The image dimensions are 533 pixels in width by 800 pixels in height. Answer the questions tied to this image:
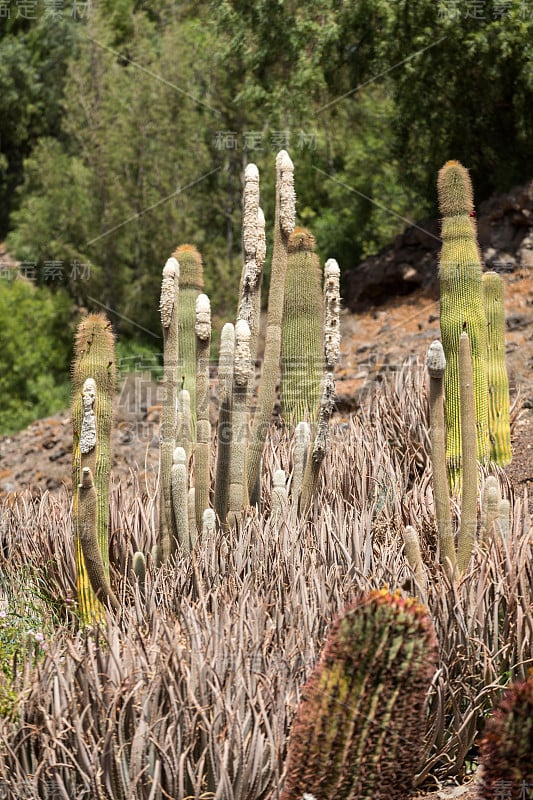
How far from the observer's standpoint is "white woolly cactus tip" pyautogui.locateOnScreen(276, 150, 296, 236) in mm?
3889

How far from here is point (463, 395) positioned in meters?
3.38

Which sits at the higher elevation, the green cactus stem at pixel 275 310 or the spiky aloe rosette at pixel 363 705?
the green cactus stem at pixel 275 310

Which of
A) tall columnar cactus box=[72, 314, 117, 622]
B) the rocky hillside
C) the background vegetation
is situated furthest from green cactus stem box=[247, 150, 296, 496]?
the background vegetation

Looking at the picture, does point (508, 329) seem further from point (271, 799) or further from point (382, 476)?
point (271, 799)

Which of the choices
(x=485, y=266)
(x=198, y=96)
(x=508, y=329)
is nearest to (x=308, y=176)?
(x=198, y=96)

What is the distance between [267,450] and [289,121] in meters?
9.70

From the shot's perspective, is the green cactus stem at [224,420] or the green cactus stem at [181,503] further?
the green cactus stem at [224,420]

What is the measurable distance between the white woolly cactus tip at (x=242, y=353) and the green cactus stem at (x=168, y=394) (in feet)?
0.92

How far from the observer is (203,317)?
12.2 ft

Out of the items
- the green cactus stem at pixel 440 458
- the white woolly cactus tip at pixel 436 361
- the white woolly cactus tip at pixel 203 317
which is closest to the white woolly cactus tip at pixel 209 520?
the white woolly cactus tip at pixel 203 317

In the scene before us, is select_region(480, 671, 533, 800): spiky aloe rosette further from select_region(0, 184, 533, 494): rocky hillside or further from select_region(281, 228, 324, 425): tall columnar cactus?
select_region(0, 184, 533, 494): rocky hillside

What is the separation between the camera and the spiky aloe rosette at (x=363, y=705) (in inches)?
97.1

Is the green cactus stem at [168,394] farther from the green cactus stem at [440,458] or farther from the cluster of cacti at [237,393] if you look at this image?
the green cactus stem at [440,458]

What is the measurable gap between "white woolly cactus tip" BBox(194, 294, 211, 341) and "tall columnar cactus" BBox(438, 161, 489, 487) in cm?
138
